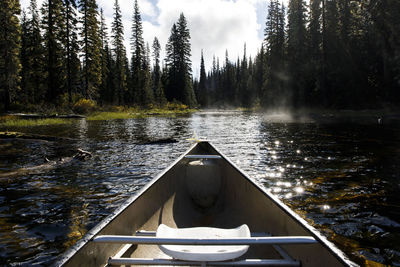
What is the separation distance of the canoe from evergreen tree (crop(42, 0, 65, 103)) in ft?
107

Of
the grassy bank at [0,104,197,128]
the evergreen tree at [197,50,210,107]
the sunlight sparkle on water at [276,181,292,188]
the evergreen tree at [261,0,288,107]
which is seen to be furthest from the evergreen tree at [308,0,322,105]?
the evergreen tree at [197,50,210,107]

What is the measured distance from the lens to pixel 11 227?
416cm

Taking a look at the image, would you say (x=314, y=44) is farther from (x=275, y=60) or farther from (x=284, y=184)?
(x=284, y=184)

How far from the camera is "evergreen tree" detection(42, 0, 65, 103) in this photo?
31438 millimetres

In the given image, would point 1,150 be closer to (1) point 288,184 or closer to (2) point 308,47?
(1) point 288,184

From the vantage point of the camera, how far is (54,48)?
1286 inches

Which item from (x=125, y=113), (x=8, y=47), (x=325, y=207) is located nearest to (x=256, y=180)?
(x=325, y=207)

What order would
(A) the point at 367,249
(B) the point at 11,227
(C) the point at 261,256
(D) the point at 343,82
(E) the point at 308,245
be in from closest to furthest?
1. (E) the point at 308,245
2. (C) the point at 261,256
3. (A) the point at 367,249
4. (B) the point at 11,227
5. (D) the point at 343,82

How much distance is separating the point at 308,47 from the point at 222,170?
3973cm

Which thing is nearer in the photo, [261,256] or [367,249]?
[261,256]

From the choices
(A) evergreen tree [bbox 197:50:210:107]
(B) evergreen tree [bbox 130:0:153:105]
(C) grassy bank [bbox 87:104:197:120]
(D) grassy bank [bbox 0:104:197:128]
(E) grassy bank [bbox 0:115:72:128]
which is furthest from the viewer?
(A) evergreen tree [bbox 197:50:210:107]

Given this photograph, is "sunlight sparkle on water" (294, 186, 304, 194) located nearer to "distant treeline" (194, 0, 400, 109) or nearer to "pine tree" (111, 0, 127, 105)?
"distant treeline" (194, 0, 400, 109)

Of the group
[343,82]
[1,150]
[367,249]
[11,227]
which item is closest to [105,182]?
[11,227]

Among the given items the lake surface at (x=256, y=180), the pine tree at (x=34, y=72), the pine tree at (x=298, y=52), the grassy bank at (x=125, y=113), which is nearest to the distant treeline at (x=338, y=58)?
the pine tree at (x=298, y=52)
